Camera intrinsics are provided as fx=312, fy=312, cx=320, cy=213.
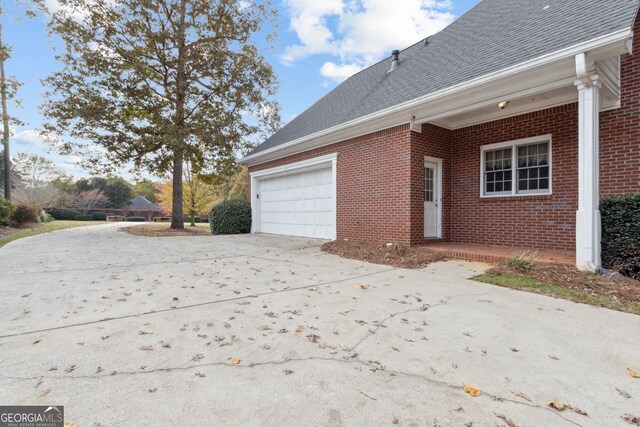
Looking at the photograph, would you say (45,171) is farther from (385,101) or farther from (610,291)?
(610,291)

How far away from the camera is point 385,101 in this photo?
25.8 ft

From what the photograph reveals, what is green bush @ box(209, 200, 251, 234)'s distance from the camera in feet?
41.2

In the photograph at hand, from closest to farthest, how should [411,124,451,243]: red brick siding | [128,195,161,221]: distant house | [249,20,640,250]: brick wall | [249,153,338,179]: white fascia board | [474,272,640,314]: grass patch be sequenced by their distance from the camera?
[474,272,640,314]: grass patch → [249,20,640,250]: brick wall → [411,124,451,243]: red brick siding → [249,153,338,179]: white fascia board → [128,195,161,221]: distant house

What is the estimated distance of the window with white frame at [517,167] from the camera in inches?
263

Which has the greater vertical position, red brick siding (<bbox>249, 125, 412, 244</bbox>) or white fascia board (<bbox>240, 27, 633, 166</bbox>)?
white fascia board (<bbox>240, 27, 633, 166</bbox>)

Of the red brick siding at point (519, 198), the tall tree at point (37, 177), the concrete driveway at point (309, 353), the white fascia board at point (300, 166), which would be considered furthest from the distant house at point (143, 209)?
the concrete driveway at point (309, 353)

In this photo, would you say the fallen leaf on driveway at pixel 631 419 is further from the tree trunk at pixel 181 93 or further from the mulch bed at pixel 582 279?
the tree trunk at pixel 181 93

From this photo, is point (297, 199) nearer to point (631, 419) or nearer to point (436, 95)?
point (436, 95)

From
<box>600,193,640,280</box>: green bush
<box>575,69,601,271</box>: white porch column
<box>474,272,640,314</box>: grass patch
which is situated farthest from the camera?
<box>575,69,601,271</box>: white porch column

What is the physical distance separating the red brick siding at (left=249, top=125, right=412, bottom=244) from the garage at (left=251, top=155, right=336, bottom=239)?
49cm

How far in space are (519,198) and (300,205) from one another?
626 cm

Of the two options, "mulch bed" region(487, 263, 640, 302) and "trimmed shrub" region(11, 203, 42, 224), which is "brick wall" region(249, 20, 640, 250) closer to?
"mulch bed" region(487, 263, 640, 302)

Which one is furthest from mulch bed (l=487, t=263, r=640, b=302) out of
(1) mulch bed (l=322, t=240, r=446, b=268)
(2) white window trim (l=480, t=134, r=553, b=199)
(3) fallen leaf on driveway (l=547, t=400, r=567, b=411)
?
(3) fallen leaf on driveway (l=547, t=400, r=567, b=411)

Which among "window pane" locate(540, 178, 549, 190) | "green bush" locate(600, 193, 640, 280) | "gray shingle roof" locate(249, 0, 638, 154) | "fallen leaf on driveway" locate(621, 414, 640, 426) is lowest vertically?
"fallen leaf on driveway" locate(621, 414, 640, 426)
